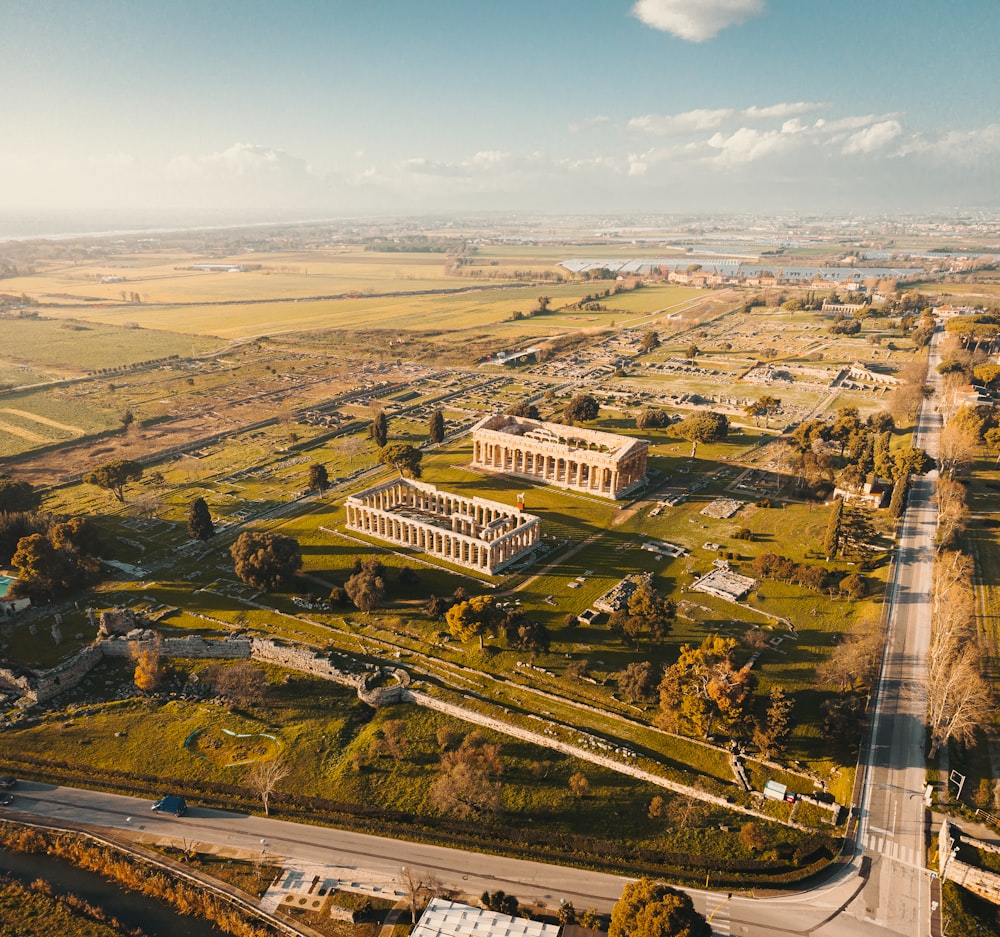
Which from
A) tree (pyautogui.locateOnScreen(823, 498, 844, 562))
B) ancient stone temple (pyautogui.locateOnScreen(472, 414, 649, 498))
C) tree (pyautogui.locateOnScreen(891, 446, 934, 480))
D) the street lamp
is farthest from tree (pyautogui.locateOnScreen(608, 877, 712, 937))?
tree (pyautogui.locateOnScreen(891, 446, 934, 480))

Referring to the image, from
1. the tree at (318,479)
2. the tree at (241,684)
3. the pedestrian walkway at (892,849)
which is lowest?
the pedestrian walkway at (892,849)

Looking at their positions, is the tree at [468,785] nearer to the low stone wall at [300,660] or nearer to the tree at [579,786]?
the tree at [579,786]

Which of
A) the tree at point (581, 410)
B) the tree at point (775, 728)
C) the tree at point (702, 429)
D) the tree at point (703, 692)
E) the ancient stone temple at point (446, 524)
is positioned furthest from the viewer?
the tree at point (581, 410)

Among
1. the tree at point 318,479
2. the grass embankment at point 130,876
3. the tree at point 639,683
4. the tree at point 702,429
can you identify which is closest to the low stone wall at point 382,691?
the grass embankment at point 130,876

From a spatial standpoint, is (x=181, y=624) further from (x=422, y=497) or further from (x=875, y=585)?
(x=875, y=585)

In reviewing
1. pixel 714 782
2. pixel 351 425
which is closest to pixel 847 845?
pixel 714 782

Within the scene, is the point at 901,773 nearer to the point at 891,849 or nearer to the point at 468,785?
the point at 891,849

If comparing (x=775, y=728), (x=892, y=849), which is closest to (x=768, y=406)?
(x=775, y=728)

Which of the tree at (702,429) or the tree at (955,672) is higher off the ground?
the tree at (702,429)
